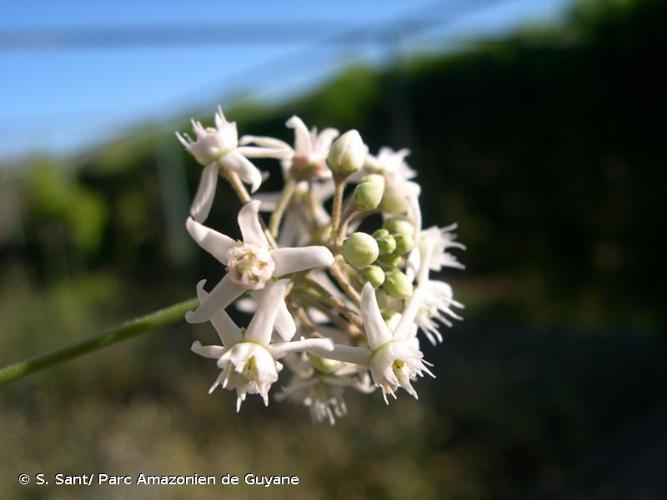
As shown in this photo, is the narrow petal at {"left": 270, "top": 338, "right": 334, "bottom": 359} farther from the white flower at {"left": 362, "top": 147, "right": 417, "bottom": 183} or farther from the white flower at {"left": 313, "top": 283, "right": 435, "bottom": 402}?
the white flower at {"left": 362, "top": 147, "right": 417, "bottom": 183}

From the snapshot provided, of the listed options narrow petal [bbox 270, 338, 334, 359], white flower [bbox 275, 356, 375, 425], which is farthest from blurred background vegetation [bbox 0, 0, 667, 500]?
narrow petal [bbox 270, 338, 334, 359]

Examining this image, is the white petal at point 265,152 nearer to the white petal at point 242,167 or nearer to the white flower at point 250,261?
the white petal at point 242,167

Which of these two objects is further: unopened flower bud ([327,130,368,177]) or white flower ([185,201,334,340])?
unopened flower bud ([327,130,368,177])

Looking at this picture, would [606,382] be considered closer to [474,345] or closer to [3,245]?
[474,345]

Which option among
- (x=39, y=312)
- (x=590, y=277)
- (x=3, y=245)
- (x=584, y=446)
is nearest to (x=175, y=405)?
(x=39, y=312)

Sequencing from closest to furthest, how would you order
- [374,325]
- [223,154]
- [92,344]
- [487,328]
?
[92,344] → [374,325] → [223,154] → [487,328]

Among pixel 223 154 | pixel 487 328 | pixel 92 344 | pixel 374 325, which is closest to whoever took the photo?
pixel 92 344

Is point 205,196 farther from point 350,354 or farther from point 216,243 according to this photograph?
point 350,354

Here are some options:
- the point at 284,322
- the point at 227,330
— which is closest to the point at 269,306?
the point at 284,322
